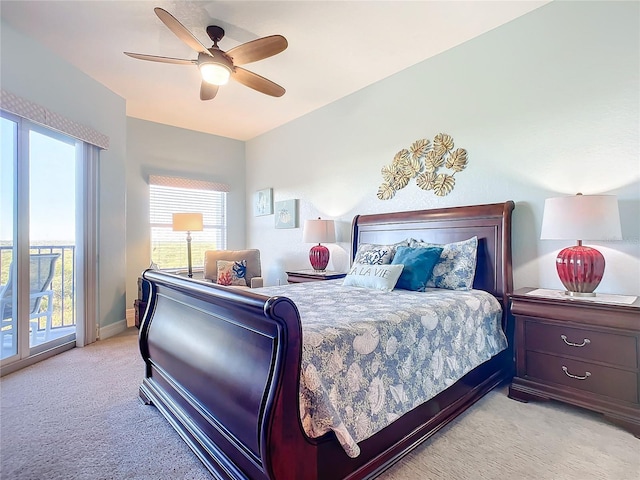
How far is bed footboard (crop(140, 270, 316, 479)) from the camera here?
114 centimetres

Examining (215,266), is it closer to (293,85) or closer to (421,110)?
(293,85)

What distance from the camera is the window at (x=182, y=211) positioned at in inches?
193

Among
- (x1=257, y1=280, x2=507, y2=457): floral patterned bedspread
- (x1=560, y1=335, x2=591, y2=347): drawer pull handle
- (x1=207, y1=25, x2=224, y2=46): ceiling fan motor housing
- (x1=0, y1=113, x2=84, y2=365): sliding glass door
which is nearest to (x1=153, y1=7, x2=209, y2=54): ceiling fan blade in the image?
(x1=207, y1=25, x2=224, y2=46): ceiling fan motor housing

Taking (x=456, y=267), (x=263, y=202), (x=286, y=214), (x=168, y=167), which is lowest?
(x=456, y=267)

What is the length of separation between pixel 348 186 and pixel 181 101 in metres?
2.33

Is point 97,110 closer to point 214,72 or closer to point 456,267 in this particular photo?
point 214,72

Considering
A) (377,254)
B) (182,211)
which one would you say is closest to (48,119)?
(182,211)

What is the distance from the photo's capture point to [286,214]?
4.97 meters

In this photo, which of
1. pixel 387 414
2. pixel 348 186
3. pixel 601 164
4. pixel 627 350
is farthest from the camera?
pixel 348 186

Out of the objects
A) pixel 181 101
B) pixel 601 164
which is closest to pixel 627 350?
pixel 601 164

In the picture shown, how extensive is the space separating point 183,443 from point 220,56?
258 centimetres

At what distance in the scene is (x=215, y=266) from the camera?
15.0 feet

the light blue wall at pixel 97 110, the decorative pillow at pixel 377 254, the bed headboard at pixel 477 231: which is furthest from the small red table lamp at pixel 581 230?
the light blue wall at pixel 97 110

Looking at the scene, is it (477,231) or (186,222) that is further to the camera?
(186,222)
